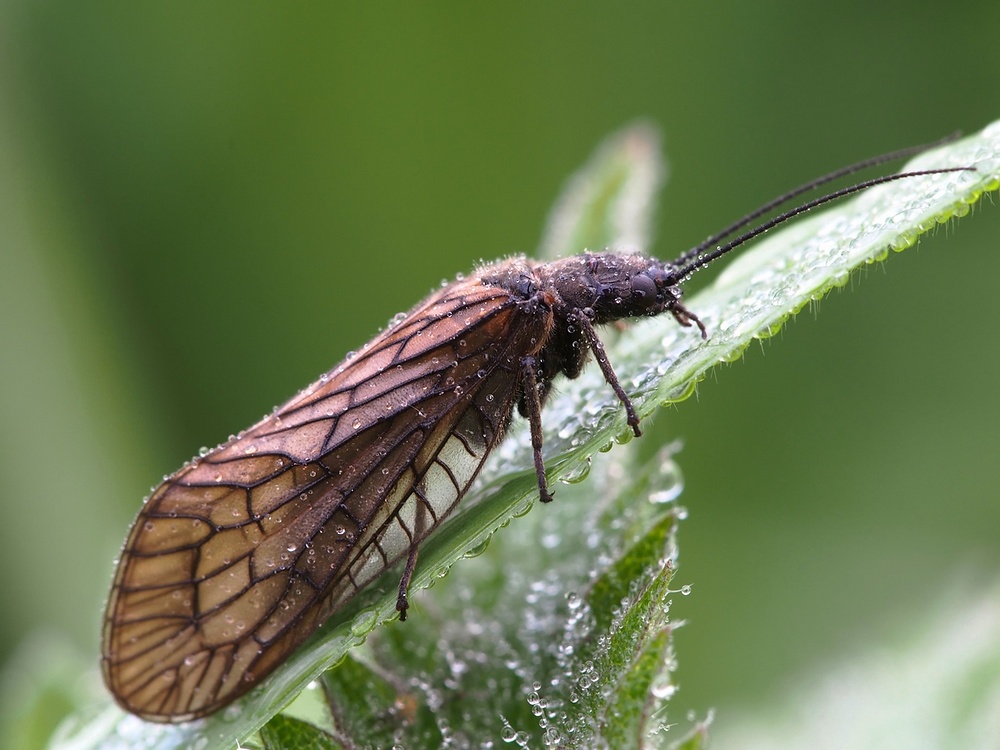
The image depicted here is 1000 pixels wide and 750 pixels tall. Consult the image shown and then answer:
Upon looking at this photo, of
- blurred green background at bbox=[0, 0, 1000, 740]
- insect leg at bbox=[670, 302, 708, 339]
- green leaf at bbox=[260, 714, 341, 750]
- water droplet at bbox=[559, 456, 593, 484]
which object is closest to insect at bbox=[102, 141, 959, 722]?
water droplet at bbox=[559, 456, 593, 484]

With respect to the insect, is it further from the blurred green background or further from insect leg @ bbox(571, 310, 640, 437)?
the blurred green background

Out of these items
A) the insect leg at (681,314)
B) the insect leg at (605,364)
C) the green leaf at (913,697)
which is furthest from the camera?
the green leaf at (913,697)

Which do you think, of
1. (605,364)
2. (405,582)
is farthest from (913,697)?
(405,582)

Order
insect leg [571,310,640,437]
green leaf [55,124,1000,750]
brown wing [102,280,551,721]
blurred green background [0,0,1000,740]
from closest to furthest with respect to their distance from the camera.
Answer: green leaf [55,124,1000,750], insect leg [571,310,640,437], brown wing [102,280,551,721], blurred green background [0,0,1000,740]

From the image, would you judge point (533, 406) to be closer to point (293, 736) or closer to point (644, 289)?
point (644, 289)

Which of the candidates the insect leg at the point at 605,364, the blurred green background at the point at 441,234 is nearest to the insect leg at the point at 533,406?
the insect leg at the point at 605,364

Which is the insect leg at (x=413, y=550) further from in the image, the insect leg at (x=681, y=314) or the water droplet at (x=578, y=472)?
the insect leg at (x=681, y=314)

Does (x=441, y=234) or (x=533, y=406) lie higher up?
(x=441, y=234)
